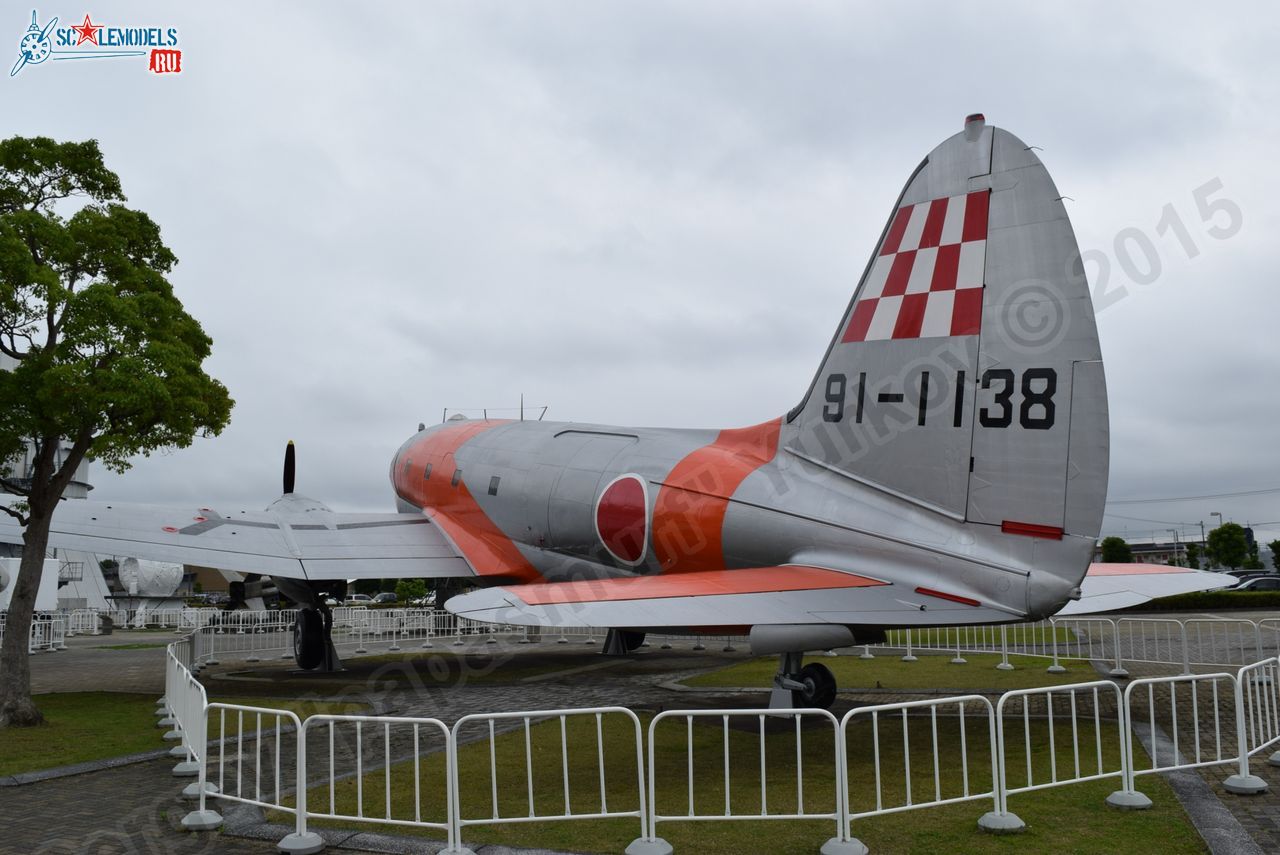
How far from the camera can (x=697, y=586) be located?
29.7 feet

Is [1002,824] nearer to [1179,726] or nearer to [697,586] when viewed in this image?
[697,586]

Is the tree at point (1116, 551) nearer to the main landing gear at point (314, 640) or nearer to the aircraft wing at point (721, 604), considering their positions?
the main landing gear at point (314, 640)

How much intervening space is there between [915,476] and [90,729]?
11.4 meters

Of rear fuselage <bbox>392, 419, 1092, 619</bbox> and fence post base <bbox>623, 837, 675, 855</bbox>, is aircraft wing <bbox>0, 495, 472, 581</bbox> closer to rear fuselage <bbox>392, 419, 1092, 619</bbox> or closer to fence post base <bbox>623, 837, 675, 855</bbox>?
rear fuselage <bbox>392, 419, 1092, 619</bbox>

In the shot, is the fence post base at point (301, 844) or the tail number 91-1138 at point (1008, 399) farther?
the tail number 91-1138 at point (1008, 399)

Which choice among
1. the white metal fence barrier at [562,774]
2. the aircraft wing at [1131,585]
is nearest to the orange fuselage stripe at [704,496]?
the white metal fence barrier at [562,774]

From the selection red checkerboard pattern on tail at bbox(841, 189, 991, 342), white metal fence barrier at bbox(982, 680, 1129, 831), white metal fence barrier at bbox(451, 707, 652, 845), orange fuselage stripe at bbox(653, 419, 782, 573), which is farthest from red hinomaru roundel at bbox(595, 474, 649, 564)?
white metal fence barrier at bbox(982, 680, 1129, 831)

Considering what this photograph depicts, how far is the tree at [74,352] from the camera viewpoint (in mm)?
12000

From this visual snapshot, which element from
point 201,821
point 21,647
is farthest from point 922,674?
point 21,647

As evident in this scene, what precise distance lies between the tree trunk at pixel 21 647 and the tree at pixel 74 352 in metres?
0.01

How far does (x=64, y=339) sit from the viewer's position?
1208cm

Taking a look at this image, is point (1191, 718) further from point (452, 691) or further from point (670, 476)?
point (452, 691)

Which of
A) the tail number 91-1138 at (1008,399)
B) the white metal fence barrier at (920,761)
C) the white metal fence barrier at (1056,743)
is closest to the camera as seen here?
the white metal fence barrier at (920,761)

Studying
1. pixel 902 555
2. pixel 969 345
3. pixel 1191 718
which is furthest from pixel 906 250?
pixel 1191 718
